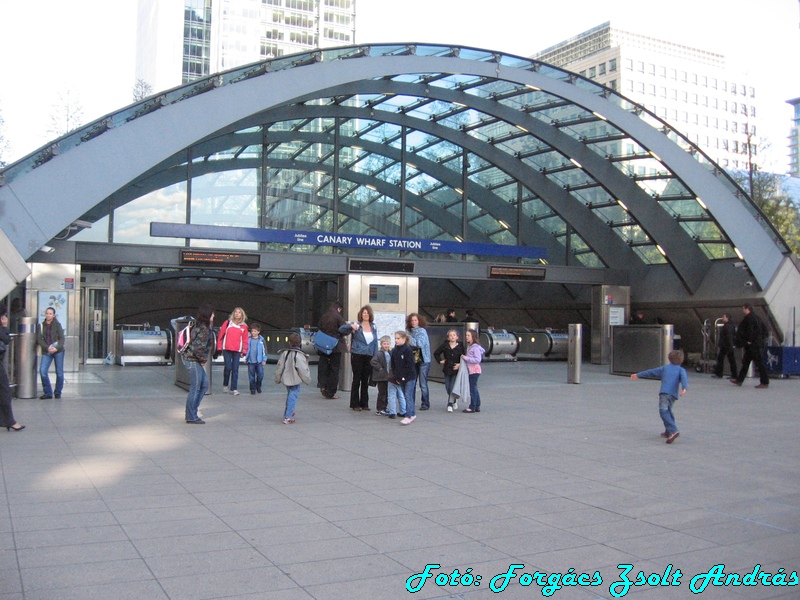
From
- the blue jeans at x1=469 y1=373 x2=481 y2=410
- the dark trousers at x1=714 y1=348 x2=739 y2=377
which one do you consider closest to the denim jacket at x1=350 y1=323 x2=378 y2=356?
the blue jeans at x1=469 y1=373 x2=481 y2=410

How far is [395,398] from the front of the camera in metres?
12.4

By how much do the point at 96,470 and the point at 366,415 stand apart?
565 cm

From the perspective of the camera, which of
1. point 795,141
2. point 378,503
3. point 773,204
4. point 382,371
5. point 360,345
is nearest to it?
point 378,503

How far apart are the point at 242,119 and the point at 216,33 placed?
8437cm

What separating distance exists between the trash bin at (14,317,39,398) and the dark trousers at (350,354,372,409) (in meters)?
5.72

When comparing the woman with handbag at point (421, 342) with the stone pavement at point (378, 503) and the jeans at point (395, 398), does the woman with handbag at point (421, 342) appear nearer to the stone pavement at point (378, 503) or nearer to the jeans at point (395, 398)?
the jeans at point (395, 398)

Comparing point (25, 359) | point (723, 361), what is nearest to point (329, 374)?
point (25, 359)

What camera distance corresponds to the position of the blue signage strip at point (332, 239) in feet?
73.5

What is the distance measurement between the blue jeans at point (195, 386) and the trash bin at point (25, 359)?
4.28m

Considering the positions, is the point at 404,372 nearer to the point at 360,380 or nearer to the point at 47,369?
the point at 360,380

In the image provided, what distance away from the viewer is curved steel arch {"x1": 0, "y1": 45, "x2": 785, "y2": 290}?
1736 cm

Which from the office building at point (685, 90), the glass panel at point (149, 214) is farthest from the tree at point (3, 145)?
the office building at point (685, 90)

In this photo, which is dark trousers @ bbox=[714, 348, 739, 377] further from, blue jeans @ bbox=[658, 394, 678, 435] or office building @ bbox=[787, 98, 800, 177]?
office building @ bbox=[787, 98, 800, 177]

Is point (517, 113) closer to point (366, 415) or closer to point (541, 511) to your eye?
point (366, 415)
